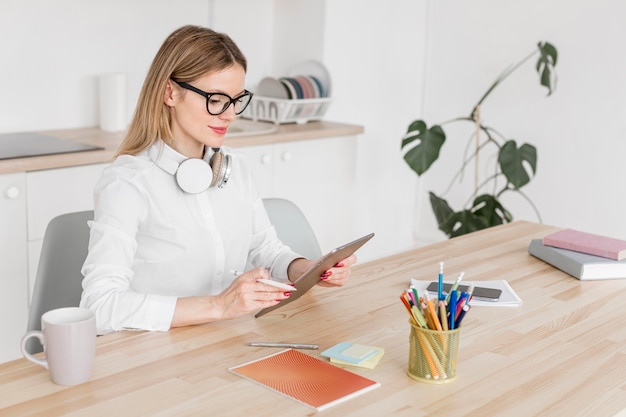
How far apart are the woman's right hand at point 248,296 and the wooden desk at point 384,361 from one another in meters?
0.04

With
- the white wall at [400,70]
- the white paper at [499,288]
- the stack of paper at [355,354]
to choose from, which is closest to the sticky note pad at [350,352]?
the stack of paper at [355,354]

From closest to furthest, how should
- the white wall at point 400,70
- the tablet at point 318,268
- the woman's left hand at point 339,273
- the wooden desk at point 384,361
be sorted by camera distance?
1. the wooden desk at point 384,361
2. the tablet at point 318,268
3. the woman's left hand at point 339,273
4. the white wall at point 400,70

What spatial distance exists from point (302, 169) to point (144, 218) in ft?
5.96

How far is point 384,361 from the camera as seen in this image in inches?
59.9

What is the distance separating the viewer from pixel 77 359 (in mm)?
1355

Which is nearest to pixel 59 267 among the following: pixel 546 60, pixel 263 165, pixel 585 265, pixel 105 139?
pixel 585 265

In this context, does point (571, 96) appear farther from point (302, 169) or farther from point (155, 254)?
point (155, 254)

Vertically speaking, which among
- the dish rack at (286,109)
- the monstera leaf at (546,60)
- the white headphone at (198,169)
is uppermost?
the monstera leaf at (546,60)

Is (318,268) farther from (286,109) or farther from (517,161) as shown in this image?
(517,161)

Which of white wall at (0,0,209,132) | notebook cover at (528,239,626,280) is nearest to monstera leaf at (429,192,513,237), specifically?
white wall at (0,0,209,132)

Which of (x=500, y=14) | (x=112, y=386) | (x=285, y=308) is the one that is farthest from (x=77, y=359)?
(x=500, y=14)

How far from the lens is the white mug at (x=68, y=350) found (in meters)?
1.35

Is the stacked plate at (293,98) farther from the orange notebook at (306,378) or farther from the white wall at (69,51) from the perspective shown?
the orange notebook at (306,378)

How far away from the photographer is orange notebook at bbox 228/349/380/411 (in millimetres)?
1358
